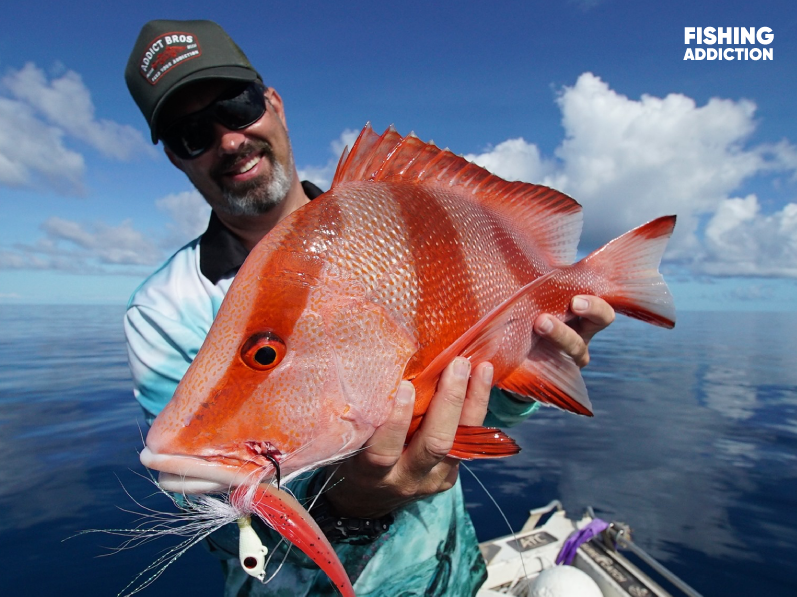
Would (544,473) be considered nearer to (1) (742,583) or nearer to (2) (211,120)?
(1) (742,583)

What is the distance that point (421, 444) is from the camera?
137 cm

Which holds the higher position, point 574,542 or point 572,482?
point 574,542

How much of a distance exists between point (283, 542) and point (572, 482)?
5.31 m

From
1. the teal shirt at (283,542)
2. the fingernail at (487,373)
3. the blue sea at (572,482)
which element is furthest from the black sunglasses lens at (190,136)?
the blue sea at (572,482)

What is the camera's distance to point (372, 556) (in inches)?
76.6

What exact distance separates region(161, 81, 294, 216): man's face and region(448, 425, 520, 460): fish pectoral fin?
1728 millimetres

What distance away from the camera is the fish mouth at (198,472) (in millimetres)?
974

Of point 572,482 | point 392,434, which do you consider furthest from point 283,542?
point 572,482

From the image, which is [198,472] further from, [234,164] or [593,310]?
[234,164]

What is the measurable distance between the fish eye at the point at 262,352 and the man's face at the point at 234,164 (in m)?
1.53

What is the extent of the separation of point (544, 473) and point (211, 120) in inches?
239

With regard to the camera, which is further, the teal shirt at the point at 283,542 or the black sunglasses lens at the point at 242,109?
the black sunglasses lens at the point at 242,109

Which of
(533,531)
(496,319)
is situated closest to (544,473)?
(533,531)

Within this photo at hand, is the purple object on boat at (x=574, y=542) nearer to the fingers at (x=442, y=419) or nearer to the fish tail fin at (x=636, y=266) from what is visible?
the fish tail fin at (x=636, y=266)
